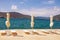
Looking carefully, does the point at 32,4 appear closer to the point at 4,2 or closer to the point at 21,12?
the point at 21,12

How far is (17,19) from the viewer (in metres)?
9.55

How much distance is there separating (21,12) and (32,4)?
2.48 feet

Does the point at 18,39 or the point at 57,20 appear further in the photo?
the point at 57,20

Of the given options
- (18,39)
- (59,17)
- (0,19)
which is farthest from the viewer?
(59,17)

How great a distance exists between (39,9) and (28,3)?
697 mm

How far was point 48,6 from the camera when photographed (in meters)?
9.49

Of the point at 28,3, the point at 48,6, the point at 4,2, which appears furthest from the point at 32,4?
the point at 4,2

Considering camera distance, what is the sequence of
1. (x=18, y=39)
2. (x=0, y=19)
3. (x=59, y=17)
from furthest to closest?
(x=59, y=17)
(x=0, y=19)
(x=18, y=39)

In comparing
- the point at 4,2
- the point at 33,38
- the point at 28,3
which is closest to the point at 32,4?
the point at 28,3

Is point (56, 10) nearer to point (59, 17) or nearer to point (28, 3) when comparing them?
point (59, 17)

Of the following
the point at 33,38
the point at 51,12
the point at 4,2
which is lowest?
the point at 33,38

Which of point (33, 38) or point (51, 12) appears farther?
point (51, 12)

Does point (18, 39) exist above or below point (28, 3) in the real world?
below

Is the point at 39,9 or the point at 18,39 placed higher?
the point at 39,9
